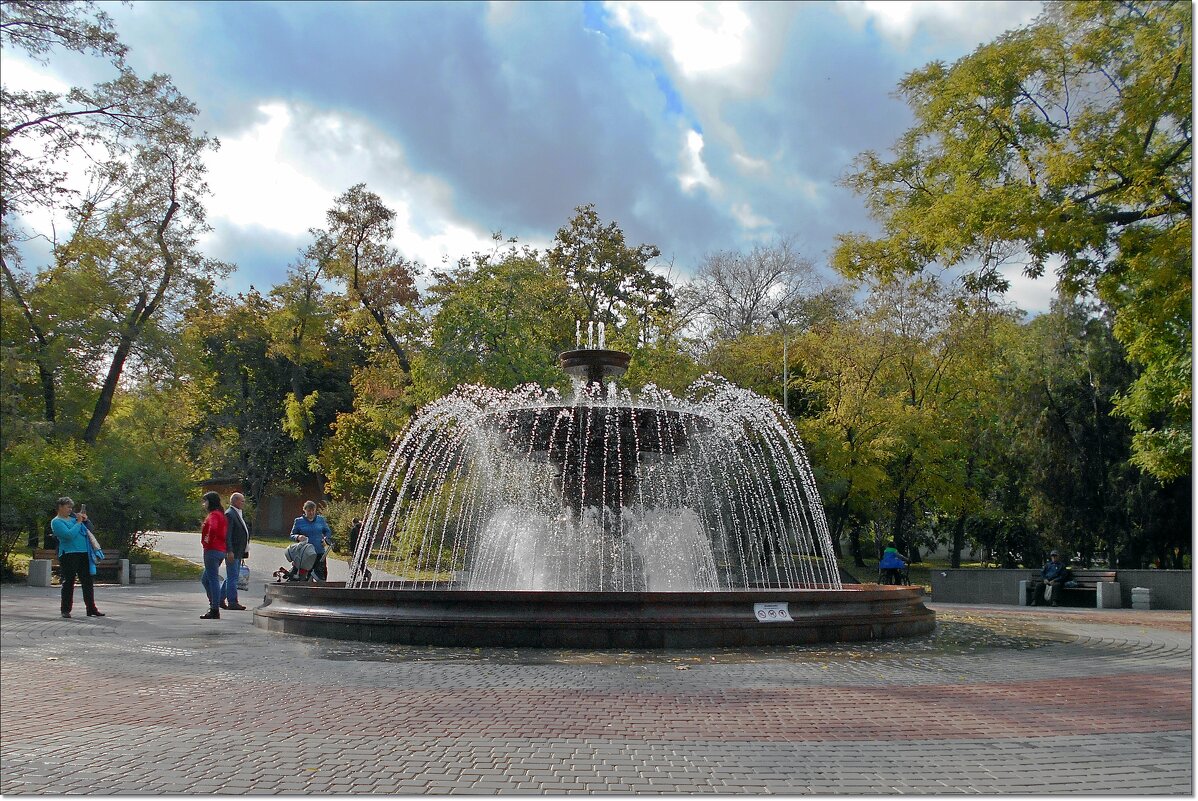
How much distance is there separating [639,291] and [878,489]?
17331mm

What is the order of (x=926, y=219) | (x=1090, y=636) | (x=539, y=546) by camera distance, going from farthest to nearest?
1. (x=926, y=219)
2. (x=539, y=546)
3. (x=1090, y=636)

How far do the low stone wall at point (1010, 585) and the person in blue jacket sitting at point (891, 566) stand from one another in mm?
884

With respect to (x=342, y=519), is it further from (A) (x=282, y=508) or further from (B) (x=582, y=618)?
(B) (x=582, y=618)

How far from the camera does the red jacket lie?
11.7 metres

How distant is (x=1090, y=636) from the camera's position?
11938 mm

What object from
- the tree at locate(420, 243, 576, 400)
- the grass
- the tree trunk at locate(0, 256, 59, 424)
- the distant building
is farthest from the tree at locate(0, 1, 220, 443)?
the distant building

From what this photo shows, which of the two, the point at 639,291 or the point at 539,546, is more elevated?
the point at 639,291

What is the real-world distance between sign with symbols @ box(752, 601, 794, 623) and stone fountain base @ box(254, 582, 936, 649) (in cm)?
1

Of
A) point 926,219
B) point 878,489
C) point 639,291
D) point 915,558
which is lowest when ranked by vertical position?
point 915,558

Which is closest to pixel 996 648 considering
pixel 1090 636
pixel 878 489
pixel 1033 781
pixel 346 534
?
pixel 1090 636

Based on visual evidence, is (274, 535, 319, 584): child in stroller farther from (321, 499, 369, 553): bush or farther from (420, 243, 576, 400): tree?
(321, 499, 369, 553): bush

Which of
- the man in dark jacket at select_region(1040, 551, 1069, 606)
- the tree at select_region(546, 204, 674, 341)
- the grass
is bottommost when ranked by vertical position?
the grass

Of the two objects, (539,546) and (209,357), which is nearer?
(539,546)

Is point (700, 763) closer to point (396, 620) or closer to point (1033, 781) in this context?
point (1033, 781)
